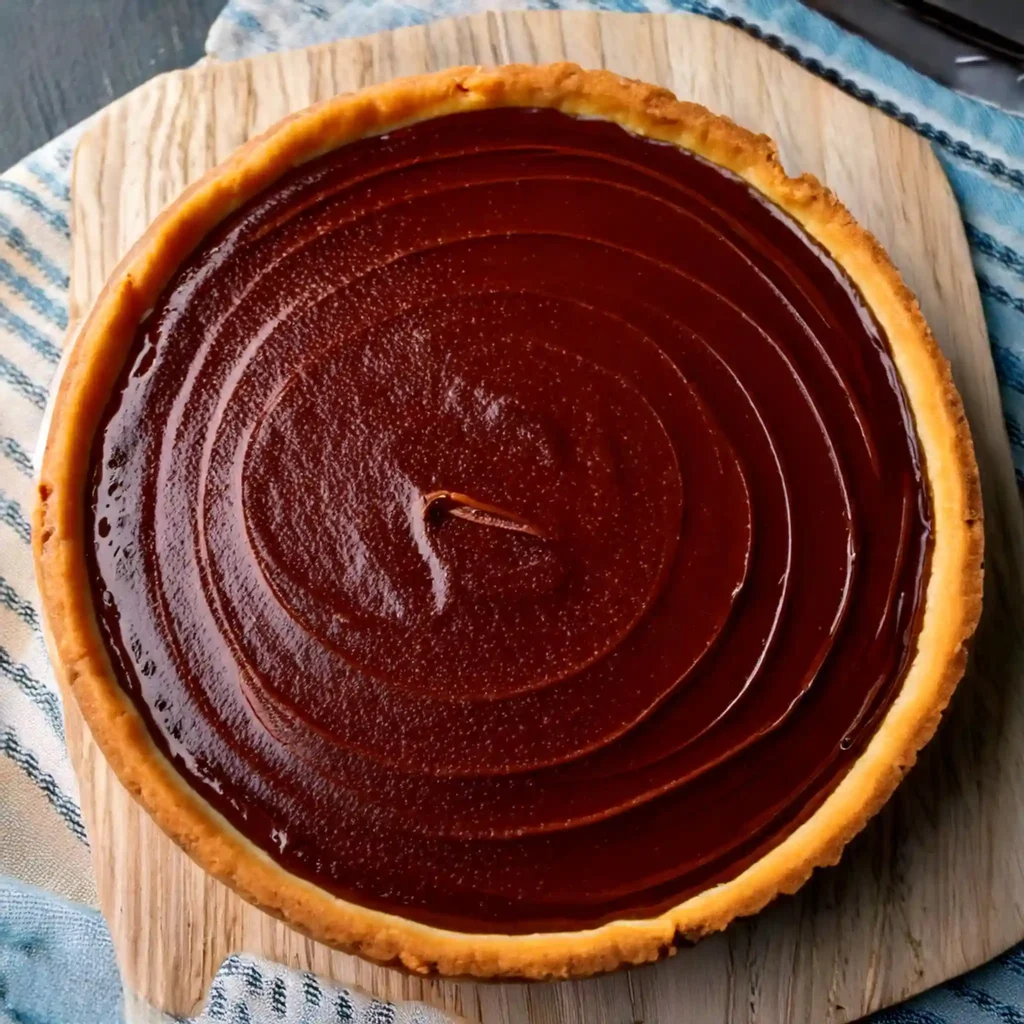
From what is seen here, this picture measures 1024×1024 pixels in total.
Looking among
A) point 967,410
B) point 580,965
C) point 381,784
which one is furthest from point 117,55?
point 580,965

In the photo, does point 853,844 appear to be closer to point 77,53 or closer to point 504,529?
point 504,529

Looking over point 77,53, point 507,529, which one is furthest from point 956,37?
point 77,53

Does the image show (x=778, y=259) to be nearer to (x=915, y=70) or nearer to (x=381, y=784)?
(x=915, y=70)

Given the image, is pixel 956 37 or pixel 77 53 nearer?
pixel 956 37

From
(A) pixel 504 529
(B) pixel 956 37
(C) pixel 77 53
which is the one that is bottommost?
(A) pixel 504 529

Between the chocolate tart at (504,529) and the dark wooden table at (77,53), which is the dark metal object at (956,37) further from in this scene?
the dark wooden table at (77,53)

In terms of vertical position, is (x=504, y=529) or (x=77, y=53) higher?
(x=77, y=53)
